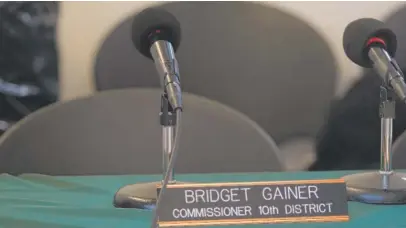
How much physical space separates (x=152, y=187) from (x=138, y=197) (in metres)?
0.05

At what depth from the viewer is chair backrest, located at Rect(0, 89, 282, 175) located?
1.57 m

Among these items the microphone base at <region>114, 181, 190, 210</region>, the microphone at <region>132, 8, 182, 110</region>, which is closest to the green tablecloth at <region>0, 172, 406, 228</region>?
the microphone base at <region>114, 181, 190, 210</region>

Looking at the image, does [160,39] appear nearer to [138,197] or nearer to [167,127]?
[167,127]

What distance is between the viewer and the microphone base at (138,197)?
102cm

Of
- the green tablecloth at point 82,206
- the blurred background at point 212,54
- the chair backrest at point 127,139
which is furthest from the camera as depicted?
the blurred background at point 212,54

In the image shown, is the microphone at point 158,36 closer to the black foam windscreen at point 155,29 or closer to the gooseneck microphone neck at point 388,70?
the black foam windscreen at point 155,29

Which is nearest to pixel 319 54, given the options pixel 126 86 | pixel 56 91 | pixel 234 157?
pixel 234 157

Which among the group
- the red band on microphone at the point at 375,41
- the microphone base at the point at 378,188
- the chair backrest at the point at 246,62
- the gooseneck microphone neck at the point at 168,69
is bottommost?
the microphone base at the point at 378,188

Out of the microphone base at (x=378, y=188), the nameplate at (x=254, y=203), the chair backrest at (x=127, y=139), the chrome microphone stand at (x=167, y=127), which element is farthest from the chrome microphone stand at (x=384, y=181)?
the chair backrest at (x=127, y=139)

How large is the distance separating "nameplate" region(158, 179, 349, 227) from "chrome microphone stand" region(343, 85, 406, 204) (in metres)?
0.19

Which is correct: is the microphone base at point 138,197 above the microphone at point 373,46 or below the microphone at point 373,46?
below

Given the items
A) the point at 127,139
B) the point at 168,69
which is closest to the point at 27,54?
the point at 127,139

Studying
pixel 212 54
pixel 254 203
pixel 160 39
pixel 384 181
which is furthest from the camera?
pixel 212 54

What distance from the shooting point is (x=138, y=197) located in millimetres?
1037
